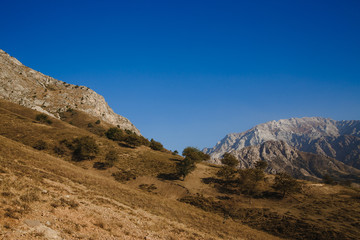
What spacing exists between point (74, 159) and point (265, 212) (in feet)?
169

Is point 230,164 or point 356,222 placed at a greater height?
point 230,164

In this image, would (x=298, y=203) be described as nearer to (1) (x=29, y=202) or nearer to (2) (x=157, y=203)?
(2) (x=157, y=203)

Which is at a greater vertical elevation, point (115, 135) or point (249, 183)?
point (115, 135)

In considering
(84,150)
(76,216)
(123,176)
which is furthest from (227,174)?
(76,216)

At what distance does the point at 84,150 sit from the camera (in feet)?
172

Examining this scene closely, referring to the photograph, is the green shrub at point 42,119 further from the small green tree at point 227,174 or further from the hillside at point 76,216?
the small green tree at point 227,174

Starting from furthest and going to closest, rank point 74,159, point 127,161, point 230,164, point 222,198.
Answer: point 230,164
point 127,161
point 74,159
point 222,198

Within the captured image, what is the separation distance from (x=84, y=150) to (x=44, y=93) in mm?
119105

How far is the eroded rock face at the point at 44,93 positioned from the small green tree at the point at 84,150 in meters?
79.9

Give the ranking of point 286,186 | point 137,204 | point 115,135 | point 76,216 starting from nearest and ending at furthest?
point 76,216, point 137,204, point 286,186, point 115,135

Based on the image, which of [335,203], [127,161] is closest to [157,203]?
[127,161]

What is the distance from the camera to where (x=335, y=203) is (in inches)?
1524

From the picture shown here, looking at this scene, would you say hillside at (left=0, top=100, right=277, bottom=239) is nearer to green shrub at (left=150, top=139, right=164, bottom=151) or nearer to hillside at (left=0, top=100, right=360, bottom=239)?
hillside at (left=0, top=100, right=360, bottom=239)

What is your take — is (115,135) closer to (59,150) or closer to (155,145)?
(155,145)
